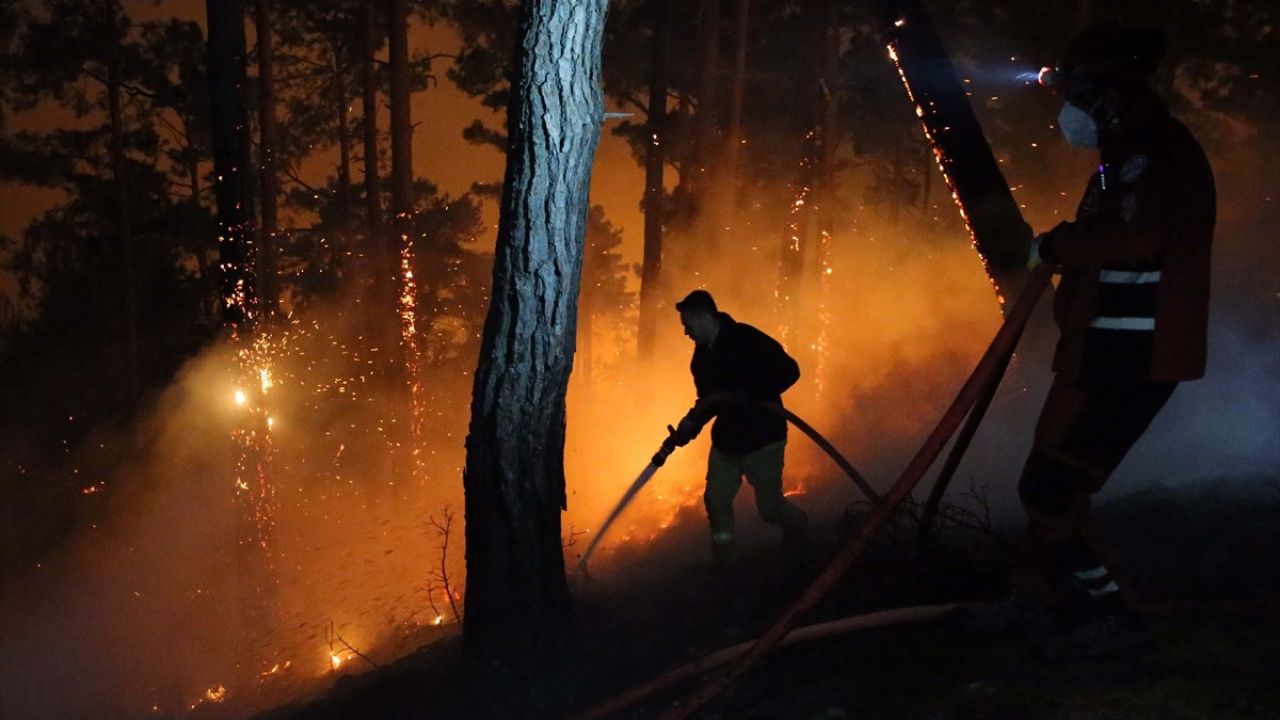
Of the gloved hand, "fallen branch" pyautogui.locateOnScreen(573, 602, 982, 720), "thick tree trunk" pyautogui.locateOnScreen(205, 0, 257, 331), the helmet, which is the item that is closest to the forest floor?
"fallen branch" pyautogui.locateOnScreen(573, 602, 982, 720)

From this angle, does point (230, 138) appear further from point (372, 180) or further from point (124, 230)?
point (124, 230)

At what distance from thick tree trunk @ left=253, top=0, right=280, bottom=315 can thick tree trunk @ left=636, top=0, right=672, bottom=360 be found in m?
7.67

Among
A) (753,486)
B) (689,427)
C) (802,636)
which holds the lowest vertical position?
(753,486)

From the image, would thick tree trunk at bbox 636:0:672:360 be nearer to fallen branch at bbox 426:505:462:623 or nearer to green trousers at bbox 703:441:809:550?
fallen branch at bbox 426:505:462:623

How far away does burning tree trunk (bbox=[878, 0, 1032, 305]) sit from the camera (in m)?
6.32

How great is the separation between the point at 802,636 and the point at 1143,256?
211 cm

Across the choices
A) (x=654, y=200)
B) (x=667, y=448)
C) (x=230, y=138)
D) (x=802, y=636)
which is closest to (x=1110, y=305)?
(x=802, y=636)

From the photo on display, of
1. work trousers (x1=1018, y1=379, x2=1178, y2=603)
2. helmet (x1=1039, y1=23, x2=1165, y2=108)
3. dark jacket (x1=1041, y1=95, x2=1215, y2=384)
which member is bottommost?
work trousers (x1=1018, y1=379, x2=1178, y2=603)

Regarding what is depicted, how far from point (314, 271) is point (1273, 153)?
2473 cm

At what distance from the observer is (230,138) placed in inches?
402

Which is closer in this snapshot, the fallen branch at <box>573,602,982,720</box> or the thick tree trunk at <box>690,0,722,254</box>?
the fallen branch at <box>573,602,982,720</box>

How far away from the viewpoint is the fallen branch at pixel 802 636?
4137 mm

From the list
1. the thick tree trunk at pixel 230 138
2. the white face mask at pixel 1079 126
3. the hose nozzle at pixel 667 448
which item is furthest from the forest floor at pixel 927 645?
→ the thick tree trunk at pixel 230 138

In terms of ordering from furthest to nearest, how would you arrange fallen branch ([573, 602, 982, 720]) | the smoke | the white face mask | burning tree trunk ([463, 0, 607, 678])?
the smoke
burning tree trunk ([463, 0, 607, 678])
fallen branch ([573, 602, 982, 720])
the white face mask
